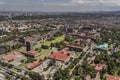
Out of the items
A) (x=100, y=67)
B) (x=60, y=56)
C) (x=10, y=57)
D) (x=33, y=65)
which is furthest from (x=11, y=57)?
(x=100, y=67)

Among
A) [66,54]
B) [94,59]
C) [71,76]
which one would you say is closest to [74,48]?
[66,54]

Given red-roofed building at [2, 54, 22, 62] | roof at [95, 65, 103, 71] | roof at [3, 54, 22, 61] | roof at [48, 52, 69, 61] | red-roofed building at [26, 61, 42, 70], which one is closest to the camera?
roof at [95, 65, 103, 71]

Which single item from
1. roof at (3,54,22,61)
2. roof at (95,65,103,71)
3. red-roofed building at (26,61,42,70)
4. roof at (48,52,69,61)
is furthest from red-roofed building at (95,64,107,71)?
roof at (3,54,22,61)

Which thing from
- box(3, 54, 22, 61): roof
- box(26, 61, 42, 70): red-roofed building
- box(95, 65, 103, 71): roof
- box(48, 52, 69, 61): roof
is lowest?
box(26, 61, 42, 70): red-roofed building

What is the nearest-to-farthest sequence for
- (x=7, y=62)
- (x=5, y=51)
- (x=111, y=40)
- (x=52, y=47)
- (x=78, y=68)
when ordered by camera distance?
(x=78, y=68) → (x=7, y=62) → (x=5, y=51) → (x=52, y=47) → (x=111, y=40)

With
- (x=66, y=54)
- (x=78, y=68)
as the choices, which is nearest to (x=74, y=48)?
(x=66, y=54)

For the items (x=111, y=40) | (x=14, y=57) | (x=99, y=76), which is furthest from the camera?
(x=111, y=40)

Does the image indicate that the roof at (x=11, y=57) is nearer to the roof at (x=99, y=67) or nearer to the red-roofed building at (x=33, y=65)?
the red-roofed building at (x=33, y=65)

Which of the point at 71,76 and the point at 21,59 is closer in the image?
the point at 71,76

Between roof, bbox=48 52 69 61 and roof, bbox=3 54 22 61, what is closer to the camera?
roof, bbox=48 52 69 61

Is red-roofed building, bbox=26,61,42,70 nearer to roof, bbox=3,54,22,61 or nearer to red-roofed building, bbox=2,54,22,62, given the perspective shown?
red-roofed building, bbox=2,54,22,62

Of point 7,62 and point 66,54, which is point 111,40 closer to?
point 66,54
